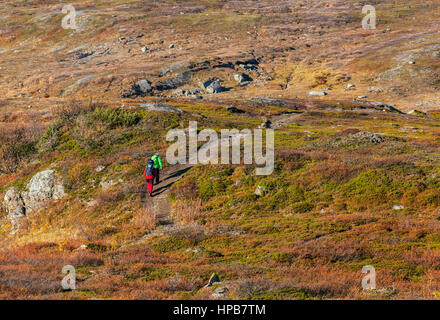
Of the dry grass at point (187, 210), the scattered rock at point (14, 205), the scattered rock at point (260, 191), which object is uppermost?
the scattered rock at point (260, 191)

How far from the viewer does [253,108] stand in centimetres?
6028

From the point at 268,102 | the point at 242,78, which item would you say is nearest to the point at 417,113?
the point at 268,102

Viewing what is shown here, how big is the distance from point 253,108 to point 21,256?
4894 cm

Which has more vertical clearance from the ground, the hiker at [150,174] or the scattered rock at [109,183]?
the hiker at [150,174]

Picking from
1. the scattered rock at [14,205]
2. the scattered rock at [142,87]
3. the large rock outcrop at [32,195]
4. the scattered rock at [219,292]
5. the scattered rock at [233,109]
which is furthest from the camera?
the scattered rock at [142,87]
